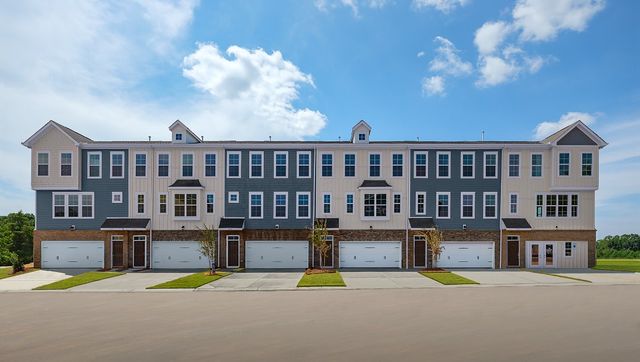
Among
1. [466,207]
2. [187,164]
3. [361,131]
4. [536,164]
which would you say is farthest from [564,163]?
[187,164]

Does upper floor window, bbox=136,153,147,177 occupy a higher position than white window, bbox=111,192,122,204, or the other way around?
upper floor window, bbox=136,153,147,177

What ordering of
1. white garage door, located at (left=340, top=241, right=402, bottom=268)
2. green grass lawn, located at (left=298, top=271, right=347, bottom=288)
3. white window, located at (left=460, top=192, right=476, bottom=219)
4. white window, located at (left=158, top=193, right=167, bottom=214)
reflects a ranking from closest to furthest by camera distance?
1. green grass lawn, located at (left=298, top=271, right=347, bottom=288)
2. white garage door, located at (left=340, top=241, right=402, bottom=268)
3. white window, located at (left=158, top=193, right=167, bottom=214)
4. white window, located at (left=460, top=192, right=476, bottom=219)

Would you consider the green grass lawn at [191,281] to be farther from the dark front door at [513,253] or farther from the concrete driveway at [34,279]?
the dark front door at [513,253]

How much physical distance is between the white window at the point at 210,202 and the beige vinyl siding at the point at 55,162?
1064cm

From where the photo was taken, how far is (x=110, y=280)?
23391 millimetres

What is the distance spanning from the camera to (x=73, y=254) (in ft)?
96.3

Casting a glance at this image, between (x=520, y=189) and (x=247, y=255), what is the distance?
23496 mm

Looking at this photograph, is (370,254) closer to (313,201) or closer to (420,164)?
(313,201)

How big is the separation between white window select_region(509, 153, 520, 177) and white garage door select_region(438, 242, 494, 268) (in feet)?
20.4

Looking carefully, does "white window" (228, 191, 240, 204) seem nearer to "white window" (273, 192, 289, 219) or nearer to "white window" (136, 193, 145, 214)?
"white window" (273, 192, 289, 219)

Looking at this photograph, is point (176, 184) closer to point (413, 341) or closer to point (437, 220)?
point (437, 220)

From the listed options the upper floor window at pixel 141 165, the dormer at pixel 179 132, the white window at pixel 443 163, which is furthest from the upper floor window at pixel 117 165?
the white window at pixel 443 163

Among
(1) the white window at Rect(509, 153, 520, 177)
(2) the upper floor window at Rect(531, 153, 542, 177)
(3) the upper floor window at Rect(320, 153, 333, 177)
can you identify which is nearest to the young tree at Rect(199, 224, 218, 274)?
(3) the upper floor window at Rect(320, 153, 333, 177)

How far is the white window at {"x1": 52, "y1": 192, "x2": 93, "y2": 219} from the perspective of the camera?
97.0ft
